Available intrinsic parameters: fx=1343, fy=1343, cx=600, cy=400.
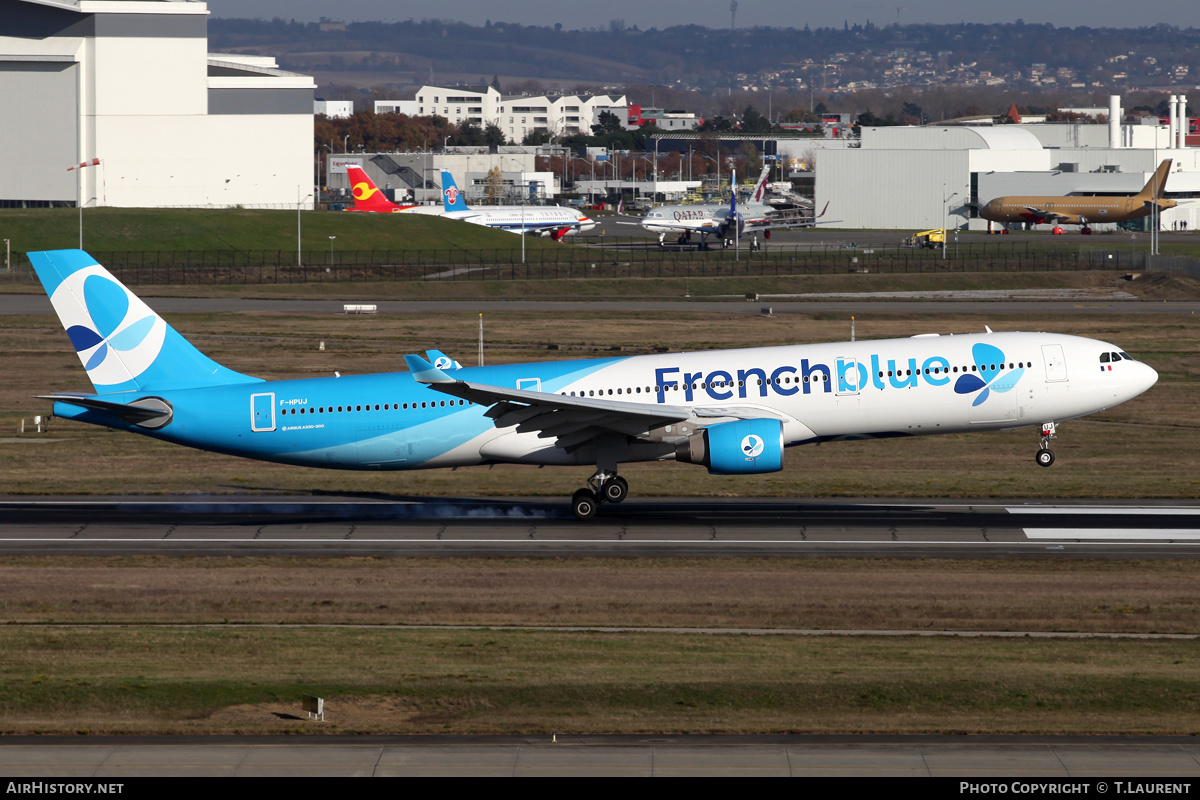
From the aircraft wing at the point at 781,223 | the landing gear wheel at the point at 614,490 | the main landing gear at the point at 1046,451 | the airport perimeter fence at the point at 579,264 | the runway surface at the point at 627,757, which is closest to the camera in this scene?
the runway surface at the point at 627,757

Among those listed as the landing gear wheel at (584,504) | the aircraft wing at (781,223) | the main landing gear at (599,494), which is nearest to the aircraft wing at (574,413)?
the main landing gear at (599,494)

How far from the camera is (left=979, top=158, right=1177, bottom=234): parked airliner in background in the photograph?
18362cm

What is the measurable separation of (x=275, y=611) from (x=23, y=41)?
520 feet

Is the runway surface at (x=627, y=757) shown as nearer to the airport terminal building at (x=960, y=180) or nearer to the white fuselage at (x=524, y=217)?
the white fuselage at (x=524, y=217)

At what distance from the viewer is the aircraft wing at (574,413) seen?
122ft

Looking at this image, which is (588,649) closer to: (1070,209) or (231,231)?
(231,231)

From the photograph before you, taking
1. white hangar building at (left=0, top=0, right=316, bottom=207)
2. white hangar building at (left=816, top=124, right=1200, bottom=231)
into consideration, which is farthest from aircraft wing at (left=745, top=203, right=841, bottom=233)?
white hangar building at (left=0, top=0, right=316, bottom=207)

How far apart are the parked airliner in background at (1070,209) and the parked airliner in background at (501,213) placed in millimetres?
57812

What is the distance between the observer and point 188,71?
178m

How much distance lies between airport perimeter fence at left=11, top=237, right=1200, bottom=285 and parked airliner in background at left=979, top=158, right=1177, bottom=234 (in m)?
29.8

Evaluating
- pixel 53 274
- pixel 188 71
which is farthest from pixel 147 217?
pixel 53 274

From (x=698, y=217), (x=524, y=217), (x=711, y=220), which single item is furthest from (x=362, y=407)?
(x=524, y=217)

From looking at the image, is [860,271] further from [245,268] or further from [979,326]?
[245,268]

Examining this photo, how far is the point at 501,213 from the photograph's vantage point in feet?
597
